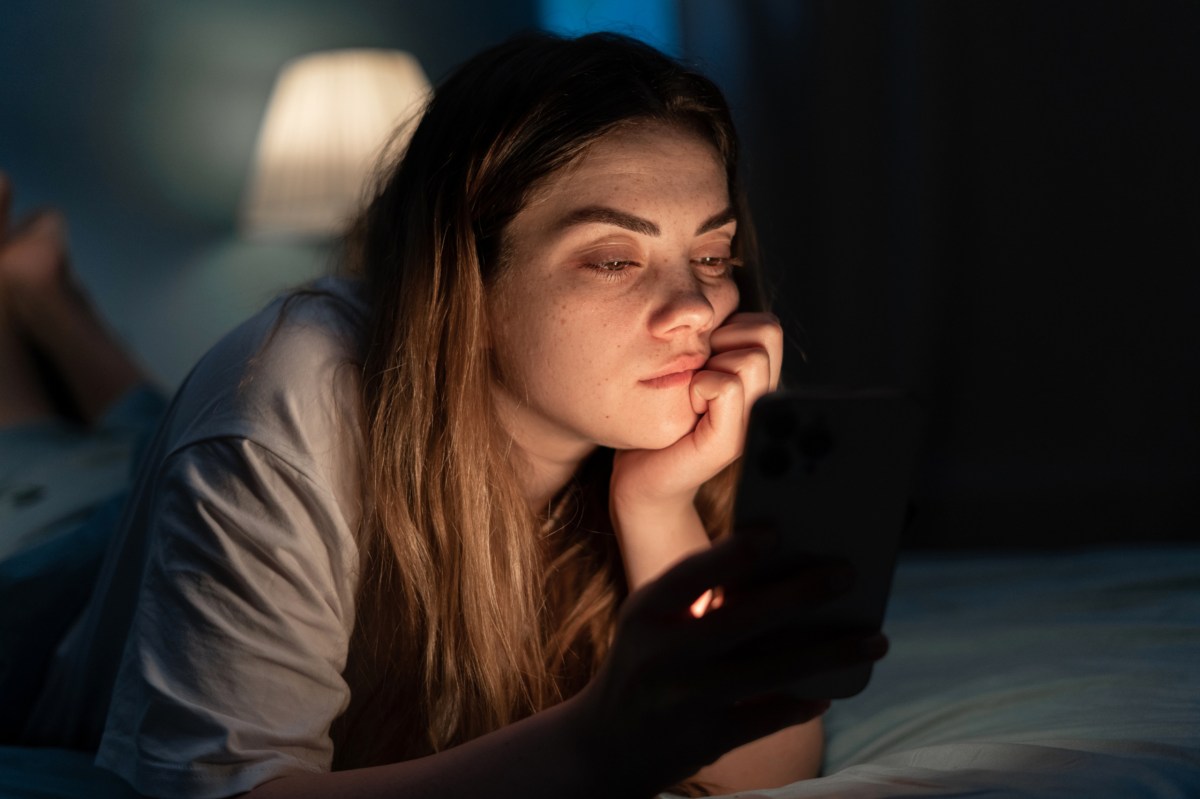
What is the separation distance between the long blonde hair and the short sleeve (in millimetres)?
75

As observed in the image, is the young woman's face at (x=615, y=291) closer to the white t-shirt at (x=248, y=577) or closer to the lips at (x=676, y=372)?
the lips at (x=676, y=372)

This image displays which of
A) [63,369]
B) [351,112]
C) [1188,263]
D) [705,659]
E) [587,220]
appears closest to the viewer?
[705,659]

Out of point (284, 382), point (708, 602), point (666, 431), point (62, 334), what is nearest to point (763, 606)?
point (708, 602)

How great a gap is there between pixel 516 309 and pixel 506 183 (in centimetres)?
10

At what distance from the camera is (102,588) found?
38.0 inches

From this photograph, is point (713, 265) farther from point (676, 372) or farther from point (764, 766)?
point (764, 766)

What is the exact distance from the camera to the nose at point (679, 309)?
83 centimetres

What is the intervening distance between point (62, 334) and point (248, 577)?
3.71ft

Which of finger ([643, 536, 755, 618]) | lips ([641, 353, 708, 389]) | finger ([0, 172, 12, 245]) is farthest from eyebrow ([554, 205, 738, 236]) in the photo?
finger ([0, 172, 12, 245])

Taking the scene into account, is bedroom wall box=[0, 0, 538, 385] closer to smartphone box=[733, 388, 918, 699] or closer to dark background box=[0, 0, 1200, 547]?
dark background box=[0, 0, 1200, 547]

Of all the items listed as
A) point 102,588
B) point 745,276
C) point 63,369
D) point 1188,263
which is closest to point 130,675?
point 102,588

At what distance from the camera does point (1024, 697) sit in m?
0.97

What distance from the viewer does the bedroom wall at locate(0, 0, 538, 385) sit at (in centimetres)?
210

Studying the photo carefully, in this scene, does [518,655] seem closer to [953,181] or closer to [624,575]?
[624,575]
